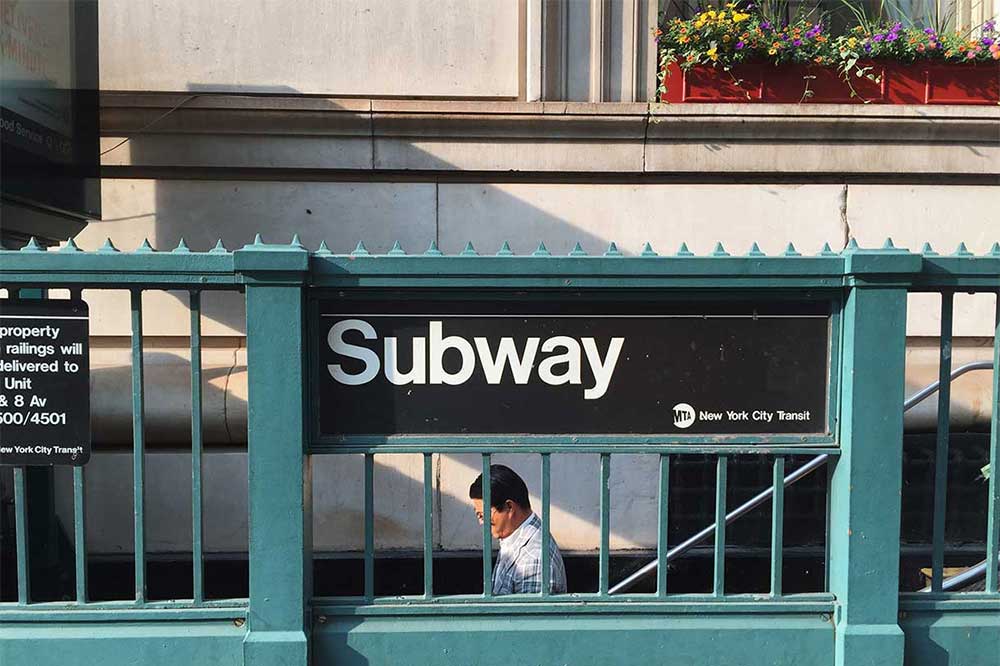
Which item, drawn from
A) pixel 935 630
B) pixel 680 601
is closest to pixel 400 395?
pixel 680 601

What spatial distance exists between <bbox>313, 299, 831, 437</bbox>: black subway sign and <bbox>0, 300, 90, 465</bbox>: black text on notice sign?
891 mm

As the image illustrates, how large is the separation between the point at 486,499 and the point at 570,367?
0.61 meters

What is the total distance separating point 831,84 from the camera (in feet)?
19.5

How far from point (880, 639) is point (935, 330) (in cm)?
361

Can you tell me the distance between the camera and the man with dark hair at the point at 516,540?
340cm

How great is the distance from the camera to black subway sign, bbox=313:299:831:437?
117 inches

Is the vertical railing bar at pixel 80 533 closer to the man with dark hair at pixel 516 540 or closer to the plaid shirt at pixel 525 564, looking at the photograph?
the man with dark hair at pixel 516 540

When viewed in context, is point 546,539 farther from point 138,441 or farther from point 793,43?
point 793,43

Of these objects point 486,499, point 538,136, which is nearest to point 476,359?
point 486,499

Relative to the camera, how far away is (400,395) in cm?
298

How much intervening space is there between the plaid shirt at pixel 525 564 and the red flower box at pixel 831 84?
3.72 m

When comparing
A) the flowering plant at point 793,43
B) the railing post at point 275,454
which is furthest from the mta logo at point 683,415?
the flowering plant at point 793,43

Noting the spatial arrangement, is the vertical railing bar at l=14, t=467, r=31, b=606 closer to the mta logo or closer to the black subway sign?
the black subway sign

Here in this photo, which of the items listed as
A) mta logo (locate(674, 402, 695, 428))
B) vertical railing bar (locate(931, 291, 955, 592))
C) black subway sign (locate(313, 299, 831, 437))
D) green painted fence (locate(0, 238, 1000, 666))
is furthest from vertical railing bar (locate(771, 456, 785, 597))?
vertical railing bar (locate(931, 291, 955, 592))
